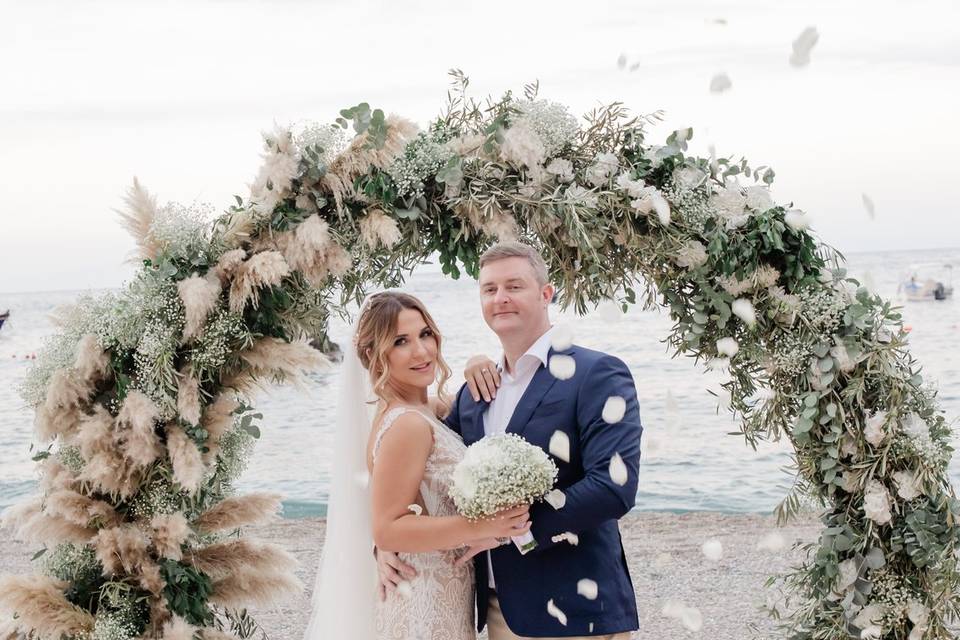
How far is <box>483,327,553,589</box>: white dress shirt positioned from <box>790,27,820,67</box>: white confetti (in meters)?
1.45

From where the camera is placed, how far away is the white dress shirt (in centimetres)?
346

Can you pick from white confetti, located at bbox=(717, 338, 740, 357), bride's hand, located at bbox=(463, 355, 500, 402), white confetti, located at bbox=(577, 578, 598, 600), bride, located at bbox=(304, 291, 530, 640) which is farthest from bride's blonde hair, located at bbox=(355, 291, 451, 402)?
white confetti, located at bbox=(717, 338, 740, 357)

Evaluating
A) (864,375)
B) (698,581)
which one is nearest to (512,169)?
(864,375)

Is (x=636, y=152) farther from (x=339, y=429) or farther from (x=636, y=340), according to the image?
(x=636, y=340)

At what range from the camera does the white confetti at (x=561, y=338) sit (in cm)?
342

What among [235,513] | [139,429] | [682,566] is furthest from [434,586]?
[682,566]

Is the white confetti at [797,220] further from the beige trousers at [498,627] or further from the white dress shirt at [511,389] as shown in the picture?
the beige trousers at [498,627]

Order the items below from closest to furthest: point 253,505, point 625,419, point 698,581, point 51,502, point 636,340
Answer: point 625,419
point 51,502
point 253,505
point 698,581
point 636,340

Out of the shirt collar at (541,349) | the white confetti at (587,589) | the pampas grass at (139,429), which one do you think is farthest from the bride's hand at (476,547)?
the pampas grass at (139,429)

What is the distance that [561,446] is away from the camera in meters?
3.25

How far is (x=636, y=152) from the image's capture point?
3750 millimetres

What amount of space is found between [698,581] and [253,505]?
17.4 feet

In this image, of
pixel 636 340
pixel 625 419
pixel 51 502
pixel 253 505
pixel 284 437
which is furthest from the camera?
pixel 636 340

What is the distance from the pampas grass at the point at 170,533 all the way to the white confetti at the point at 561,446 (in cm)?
155
